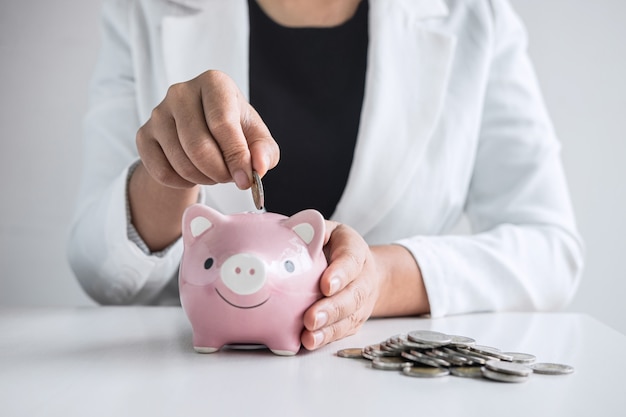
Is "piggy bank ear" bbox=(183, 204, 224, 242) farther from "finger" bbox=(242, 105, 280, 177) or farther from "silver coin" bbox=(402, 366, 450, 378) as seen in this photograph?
"silver coin" bbox=(402, 366, 450, 378)

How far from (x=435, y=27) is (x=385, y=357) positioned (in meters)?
0.65

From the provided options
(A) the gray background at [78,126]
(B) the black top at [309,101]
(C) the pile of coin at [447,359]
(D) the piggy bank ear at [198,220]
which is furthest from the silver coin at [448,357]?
(A) the gray background at [78,126]

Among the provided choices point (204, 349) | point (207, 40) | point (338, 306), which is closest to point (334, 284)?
point (338, 306)

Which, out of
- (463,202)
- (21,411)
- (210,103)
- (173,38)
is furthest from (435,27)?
(21,411)

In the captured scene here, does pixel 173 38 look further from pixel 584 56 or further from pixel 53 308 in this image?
pixel 584 56

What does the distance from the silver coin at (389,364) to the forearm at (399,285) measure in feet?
0.66

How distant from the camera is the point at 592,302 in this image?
1545 mm

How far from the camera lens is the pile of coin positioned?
20.9 inches

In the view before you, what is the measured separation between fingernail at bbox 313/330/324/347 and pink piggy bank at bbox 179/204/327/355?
1cm

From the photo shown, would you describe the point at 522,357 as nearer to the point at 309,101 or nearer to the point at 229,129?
→ the point at 229,129

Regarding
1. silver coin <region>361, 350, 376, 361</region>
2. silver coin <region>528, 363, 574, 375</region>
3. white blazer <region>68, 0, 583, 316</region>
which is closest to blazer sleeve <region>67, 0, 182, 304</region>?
white blazer <region>68, 0, 583, 316</region>

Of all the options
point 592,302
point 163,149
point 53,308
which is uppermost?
point 163,149

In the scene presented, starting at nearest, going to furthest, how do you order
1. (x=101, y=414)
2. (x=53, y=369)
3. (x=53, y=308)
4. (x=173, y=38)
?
(x=101, y=414) → (x=53, y=369) → (x=53, y=308) → (x=173, y=38)

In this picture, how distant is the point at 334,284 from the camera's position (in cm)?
59
